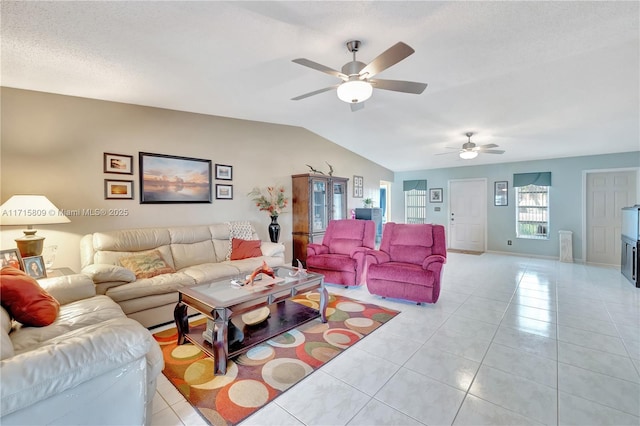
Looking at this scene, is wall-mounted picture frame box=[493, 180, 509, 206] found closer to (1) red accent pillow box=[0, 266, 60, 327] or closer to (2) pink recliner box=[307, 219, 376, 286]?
(2) pink recliner box=[307, 219, 376, 286]

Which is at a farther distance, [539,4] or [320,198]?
[320,198]

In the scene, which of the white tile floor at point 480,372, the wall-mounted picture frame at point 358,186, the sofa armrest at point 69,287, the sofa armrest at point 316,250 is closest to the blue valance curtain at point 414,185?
the wall-mounted picture frame at point 358,186

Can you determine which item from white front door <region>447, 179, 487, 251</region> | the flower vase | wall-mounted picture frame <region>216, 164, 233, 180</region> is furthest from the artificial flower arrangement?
white front door <region>447, 179, 487, 251</region>

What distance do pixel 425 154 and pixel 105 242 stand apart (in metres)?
6.14

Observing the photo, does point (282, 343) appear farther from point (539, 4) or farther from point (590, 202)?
point (590, 202)

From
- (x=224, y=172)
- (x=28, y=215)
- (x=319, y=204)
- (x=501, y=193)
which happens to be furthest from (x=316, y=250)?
(x=501, y=193)

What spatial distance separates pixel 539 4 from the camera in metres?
1.96

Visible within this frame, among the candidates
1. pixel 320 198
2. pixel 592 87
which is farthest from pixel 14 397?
pixel 592 87

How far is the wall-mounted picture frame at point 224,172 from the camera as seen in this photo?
14.5ft

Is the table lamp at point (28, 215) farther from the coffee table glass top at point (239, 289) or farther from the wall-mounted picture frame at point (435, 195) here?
the wall-mounted picture frame at point (435, 195)

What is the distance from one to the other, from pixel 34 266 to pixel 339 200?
4.54 meters

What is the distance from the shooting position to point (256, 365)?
216 centimetres

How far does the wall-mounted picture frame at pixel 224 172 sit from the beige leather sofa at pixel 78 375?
304cm

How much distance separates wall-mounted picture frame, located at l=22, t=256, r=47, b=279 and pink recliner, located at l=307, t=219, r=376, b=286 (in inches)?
118
